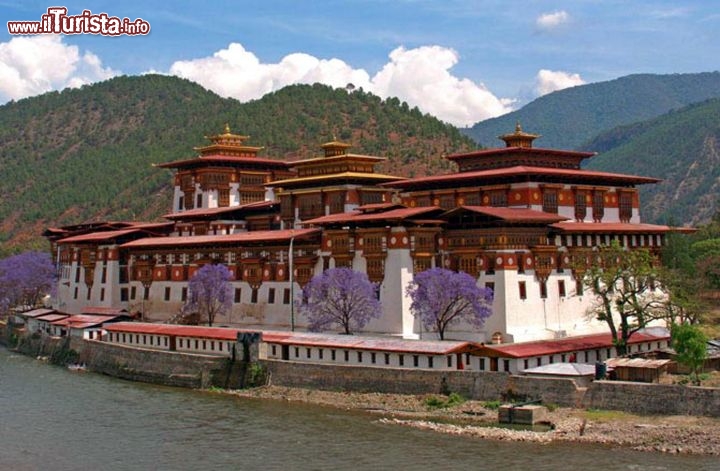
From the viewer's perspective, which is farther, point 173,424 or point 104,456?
point 173,424

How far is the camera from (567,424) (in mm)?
47344

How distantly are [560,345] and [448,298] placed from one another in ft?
23.3

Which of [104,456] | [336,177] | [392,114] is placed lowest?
[104,456]

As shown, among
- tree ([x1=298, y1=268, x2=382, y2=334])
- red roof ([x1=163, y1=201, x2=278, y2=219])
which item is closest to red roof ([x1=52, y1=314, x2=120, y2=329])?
red roof ([x1=163, y1=201, x2=278, y2=219])

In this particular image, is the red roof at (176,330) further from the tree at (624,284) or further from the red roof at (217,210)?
the tree at (624,284)

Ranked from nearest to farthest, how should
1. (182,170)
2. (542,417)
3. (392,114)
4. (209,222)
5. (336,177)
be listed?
(542,417)
(336,177)
(209,222)
(182,170)
(392,114)

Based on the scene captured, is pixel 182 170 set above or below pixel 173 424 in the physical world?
above

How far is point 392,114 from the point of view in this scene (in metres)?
162

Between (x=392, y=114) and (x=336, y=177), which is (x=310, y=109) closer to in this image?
(x=392, y=114)

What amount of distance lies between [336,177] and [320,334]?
19.0m

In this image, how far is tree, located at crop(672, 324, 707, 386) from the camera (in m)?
51.0

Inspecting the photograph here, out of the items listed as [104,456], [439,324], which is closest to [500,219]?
[439,324]

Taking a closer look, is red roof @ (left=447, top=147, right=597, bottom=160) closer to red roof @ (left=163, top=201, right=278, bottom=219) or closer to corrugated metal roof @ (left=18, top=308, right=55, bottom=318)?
red roof @ (left=163, top=201, right=278, bottom=219)

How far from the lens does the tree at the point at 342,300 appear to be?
210 ft
